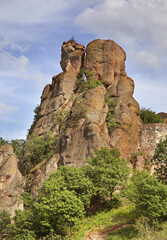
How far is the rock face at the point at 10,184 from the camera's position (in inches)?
1168

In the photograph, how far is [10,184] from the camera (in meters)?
31.5

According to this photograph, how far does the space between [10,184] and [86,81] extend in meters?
18.6

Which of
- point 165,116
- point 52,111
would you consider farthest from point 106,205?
point 165,116

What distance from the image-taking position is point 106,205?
27.5m

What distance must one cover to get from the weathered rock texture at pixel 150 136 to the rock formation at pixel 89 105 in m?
0.87

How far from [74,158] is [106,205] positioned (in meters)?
6.81

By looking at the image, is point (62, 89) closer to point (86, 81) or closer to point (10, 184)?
point (86, 81)

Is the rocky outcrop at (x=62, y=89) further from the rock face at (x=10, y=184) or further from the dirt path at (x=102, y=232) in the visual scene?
the dirt path at (x=102, y=232)

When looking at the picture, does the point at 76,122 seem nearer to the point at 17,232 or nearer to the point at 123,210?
the point at 123,210

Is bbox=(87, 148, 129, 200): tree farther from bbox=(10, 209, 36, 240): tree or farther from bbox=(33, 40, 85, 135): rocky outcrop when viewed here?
bbox=(33, 40, 85, 135): rocky outcrop

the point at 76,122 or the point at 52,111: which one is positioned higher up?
the point at 52,111

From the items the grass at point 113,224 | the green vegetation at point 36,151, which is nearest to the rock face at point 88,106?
the green vegetation at point 36,151

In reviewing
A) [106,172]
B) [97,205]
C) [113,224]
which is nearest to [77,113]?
[106,172]

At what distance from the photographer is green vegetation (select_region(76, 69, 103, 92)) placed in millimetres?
40344
